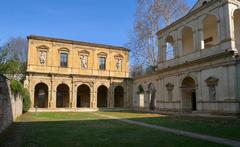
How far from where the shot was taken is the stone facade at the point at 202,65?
750 inches

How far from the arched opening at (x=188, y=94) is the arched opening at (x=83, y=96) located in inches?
701

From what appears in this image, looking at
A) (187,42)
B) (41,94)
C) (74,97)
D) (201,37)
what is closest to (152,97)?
(187,42)

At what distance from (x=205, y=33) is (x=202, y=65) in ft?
21.8

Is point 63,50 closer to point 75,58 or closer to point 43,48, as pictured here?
point 75,58

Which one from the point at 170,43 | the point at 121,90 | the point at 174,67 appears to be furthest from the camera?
the point at 121,90

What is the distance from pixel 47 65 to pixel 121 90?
13.4 meters

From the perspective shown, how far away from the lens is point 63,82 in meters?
33.8

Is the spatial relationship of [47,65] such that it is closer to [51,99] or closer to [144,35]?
[51,99]

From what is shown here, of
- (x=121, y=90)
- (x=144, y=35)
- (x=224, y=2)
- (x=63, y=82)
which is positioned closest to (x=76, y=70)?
(x=63, y=82)

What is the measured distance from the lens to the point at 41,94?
38.3 meters

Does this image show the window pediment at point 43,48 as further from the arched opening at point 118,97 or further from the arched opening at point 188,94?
the arched opening at point 188,94

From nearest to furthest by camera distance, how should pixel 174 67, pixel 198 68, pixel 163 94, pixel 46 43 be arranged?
pixel 198 68 < pixel 174 67 < pixel 163 94 < pixel 46 43

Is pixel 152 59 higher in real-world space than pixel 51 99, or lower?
higher

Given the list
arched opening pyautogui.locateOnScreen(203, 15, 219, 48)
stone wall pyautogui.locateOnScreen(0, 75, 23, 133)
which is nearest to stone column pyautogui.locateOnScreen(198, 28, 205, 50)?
arched opening pyautogui.locateOnScreen(203, 15, 219, 48)
